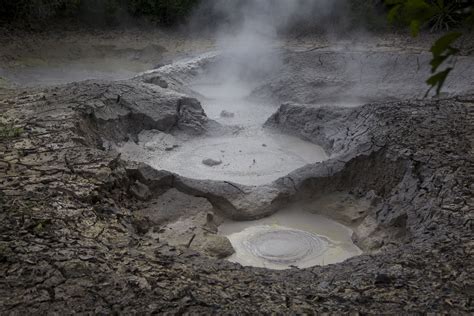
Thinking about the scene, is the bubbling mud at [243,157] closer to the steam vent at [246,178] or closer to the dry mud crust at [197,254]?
the steam vent at [246,178]

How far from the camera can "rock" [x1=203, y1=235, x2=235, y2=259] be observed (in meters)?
4.32

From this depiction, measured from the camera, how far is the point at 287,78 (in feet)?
29.1

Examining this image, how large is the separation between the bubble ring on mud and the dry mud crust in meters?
0.60

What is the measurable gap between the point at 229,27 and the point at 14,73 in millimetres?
4809

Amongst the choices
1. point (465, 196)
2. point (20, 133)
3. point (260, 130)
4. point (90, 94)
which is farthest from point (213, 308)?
point (260, 130)

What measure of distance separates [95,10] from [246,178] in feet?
26.9

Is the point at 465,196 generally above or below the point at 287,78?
below

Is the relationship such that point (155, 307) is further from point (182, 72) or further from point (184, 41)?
point (184, 41)

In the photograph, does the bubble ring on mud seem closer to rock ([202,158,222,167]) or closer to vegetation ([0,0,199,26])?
rock ([202,158,222,167])

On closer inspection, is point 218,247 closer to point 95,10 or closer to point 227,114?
point 227,114

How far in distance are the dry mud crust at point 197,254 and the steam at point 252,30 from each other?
395cm

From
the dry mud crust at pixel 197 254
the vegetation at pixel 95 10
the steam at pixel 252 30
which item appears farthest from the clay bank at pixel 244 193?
the vegetation at pixel 95 10

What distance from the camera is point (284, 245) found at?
4617 millimetres

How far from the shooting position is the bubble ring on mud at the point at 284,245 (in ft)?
14.5
